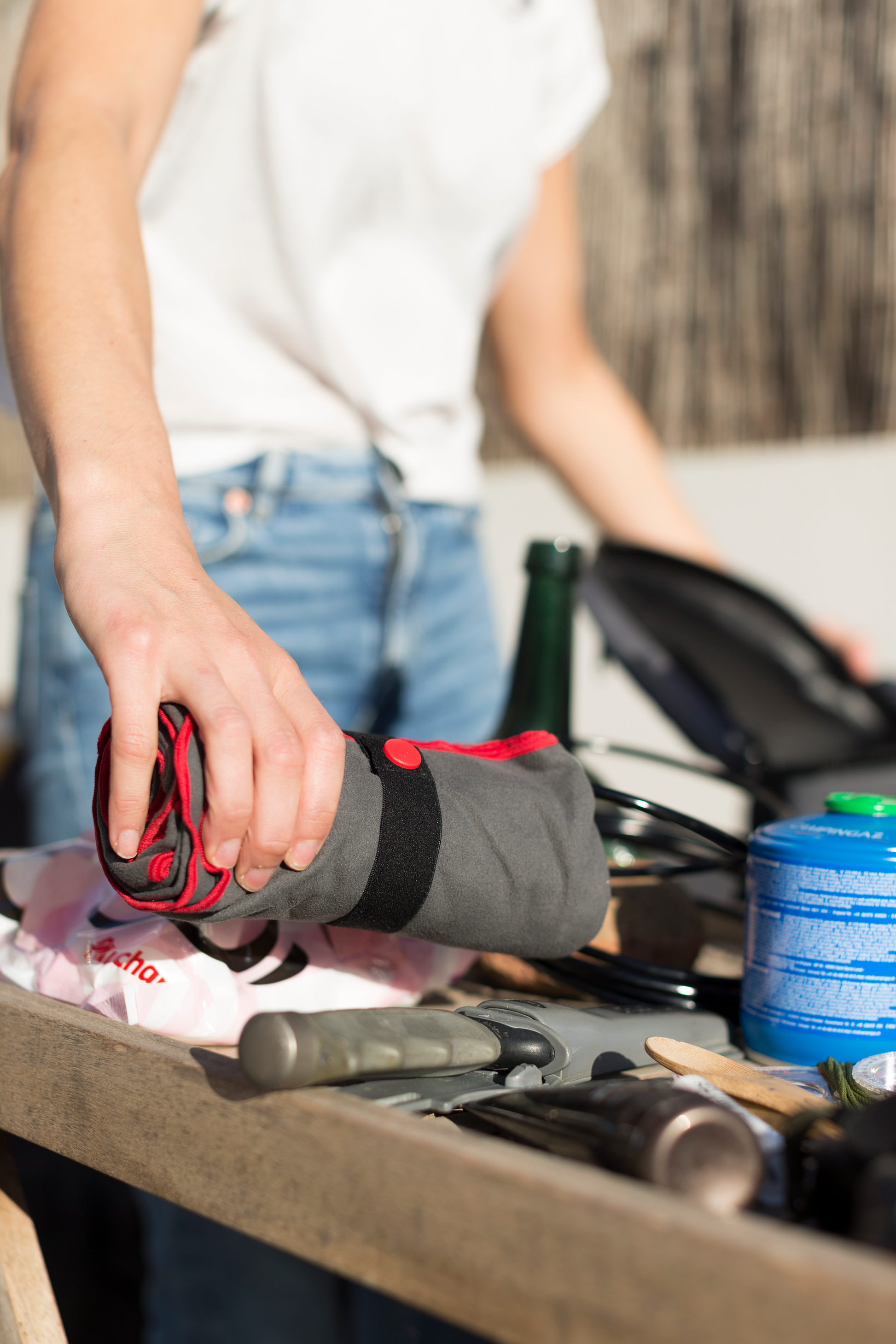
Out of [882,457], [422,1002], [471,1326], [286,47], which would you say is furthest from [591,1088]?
[882,457]

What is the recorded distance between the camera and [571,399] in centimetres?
126

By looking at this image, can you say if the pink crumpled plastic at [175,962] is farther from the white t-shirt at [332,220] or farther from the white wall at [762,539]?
the white wall at [762,539]

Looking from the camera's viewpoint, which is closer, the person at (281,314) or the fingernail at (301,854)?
the fingernail at (301,854)

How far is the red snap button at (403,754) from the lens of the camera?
0.44 m

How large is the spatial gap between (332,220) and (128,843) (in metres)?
0.65

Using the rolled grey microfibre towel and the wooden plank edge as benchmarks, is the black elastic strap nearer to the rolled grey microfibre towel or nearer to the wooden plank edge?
the rolled grey microfibre towel

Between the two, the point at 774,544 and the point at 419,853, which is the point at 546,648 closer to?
the point at 419,853

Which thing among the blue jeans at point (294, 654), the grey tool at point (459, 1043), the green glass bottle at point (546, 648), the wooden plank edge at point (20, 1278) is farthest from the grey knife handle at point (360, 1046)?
the blue jeans at point (294, 654)

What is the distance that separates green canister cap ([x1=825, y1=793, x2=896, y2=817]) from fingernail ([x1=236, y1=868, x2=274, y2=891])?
280 millimetres

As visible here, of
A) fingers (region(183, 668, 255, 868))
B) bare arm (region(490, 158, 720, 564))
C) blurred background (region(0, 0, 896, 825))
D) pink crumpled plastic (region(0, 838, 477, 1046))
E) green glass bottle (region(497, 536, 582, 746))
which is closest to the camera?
fingers (region(183, 668, 255, 868))

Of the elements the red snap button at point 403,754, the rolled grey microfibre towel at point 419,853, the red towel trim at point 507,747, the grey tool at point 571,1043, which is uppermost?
the red snap button at point 403,754

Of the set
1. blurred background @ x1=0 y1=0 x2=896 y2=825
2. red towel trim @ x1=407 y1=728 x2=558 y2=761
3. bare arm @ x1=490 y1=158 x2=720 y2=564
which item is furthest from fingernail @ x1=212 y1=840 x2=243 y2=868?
blurred background @ x1=0 y1=0 x2=896 y2=825

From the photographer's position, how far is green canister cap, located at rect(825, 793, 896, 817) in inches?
19.3

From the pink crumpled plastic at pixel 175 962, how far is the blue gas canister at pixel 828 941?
0.55ft
